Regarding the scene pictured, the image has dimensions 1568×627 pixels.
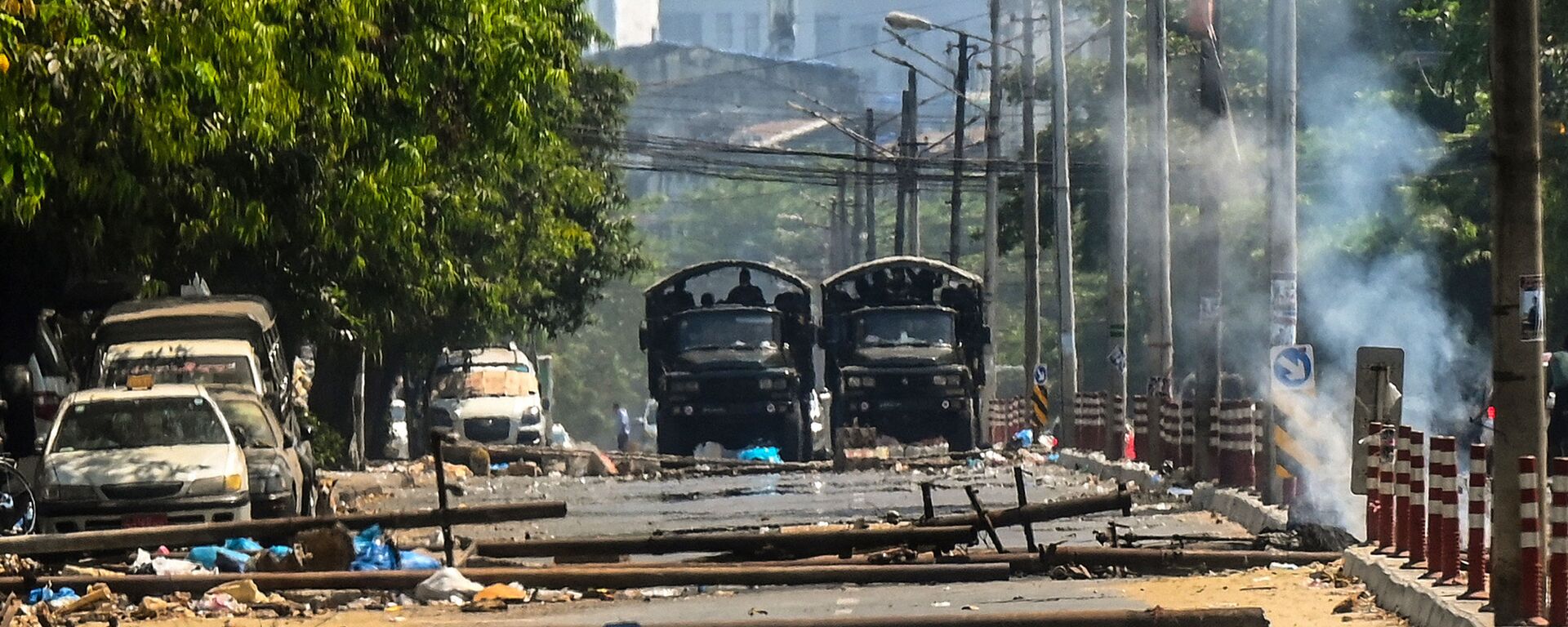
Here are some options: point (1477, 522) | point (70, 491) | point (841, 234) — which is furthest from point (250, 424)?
point (841, 234)

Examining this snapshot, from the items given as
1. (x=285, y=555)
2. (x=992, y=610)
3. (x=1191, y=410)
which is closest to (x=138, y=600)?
(x=285, y=555)

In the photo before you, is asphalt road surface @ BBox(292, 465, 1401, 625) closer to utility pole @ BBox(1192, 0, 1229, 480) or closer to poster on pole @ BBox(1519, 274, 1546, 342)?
utility pole @ BBox(1192, 0, 1229, 480)

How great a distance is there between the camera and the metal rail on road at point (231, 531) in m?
16.0

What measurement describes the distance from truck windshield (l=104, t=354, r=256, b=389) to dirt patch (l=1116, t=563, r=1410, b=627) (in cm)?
1335

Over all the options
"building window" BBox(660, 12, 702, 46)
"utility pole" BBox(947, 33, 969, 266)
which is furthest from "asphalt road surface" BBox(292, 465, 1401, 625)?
"building window" BBox(660, 12, 702, 46)

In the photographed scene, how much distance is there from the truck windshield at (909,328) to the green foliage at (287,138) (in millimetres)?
7574

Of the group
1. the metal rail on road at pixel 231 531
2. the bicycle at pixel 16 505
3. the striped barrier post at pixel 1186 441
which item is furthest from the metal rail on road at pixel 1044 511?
the striped barrier post at pixel 1186 441

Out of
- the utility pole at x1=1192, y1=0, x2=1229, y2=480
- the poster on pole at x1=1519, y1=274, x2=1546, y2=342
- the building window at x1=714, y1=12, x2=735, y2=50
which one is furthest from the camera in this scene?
the building window at x1=714, y1=12, x2=735, y2=50

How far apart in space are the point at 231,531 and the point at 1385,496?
24.3ft

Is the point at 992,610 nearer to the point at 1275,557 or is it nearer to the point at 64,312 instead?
the point at 1275,557

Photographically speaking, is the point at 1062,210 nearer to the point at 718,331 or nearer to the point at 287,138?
the point at 718,331

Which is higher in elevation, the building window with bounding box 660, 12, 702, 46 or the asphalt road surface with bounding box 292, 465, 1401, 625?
the building window with bounding box 660, 12, 702, 46

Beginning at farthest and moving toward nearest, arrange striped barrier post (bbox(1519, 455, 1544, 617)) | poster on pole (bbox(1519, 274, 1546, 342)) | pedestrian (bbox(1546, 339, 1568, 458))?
pedestrian (bbox(1546, 339, 1568, 458))
poster on pole (bbox(1519, 274, 1546, 342))
striped barrier post (bbox(1519, 455, 1544, 617))

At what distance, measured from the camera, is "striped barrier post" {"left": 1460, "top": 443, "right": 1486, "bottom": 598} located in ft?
40.4
